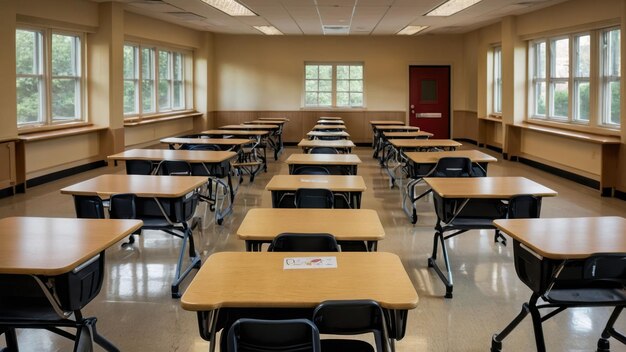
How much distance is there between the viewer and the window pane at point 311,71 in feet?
54.3

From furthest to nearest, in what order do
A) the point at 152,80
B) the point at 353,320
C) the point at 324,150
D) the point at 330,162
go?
the point at 152,80, the point at 324,150, the point at 330,162, the point at 353,320

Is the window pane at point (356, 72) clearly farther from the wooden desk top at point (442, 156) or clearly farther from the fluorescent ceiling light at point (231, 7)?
the wooden desk top at point (442, 156)

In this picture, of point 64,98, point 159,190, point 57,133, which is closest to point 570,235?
point 159,190

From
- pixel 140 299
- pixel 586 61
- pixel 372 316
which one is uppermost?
pixel 586 61

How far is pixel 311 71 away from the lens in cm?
1659

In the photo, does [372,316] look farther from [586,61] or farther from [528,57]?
[528,57]

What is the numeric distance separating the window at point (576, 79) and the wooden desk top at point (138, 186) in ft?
23.1

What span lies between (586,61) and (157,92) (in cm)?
891

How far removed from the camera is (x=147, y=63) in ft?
43.4

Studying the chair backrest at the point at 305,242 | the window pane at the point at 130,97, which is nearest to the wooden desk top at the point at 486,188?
the chair backrest at the point at 305,242

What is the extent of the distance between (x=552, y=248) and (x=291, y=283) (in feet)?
4.24

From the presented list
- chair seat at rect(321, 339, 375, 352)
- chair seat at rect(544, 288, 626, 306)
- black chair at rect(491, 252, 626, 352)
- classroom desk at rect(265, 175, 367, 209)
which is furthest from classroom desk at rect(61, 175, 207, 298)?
chair seat at rect(544, 288, 626, 306)

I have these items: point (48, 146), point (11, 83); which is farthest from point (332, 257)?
point (48, 146)

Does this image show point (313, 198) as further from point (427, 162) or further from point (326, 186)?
point (427, 162)
